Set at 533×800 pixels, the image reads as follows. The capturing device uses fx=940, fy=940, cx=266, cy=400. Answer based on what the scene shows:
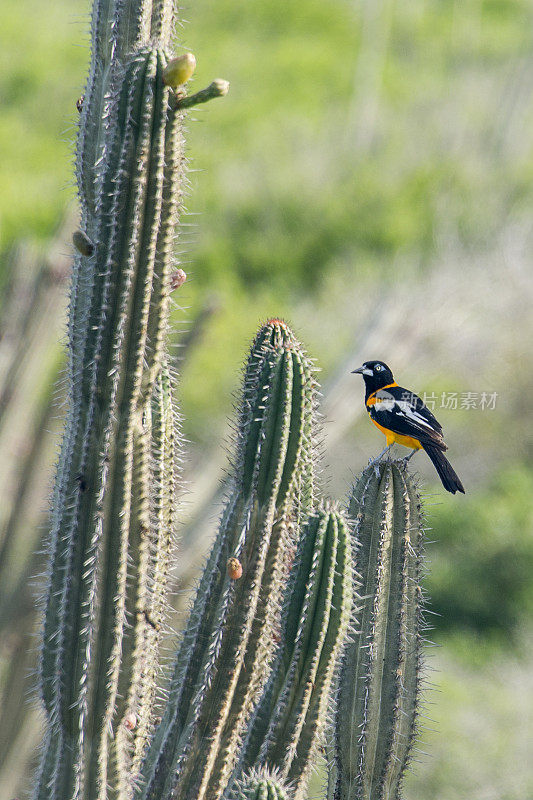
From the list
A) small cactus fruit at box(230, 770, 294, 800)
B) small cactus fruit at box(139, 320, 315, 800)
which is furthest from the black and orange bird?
small cactus fruit at box(230, 770, 294, 800)

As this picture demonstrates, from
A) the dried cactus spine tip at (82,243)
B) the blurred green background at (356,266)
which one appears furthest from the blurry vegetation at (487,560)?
the dried cactus spine tip at (82,243)

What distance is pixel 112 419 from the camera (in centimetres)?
179

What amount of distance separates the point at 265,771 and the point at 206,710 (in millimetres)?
310

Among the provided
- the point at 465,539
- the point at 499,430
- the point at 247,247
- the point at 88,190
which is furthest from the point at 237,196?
the point at 88,190

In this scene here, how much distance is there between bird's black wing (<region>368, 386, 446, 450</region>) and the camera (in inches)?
75.9

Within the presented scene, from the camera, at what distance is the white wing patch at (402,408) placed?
1.94 m

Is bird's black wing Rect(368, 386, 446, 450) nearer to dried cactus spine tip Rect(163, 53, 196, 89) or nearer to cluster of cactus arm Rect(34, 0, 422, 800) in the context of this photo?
cluster of cactus arm Rect(34, 0, 422, 800)

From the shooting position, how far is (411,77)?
576 inches

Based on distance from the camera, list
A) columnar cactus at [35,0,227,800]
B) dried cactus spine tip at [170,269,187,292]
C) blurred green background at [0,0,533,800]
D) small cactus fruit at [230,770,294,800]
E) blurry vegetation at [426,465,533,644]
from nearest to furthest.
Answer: small cactus fruit at [230,770,294,800] → columnar cactus at [35,0,227,800] → dried cactus spine tip at [170,269,187,292] → blurred green background at [0,0,533,800] → blurry vegetation at [426,465,533,644]

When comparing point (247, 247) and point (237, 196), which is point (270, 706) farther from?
point (237, 196)

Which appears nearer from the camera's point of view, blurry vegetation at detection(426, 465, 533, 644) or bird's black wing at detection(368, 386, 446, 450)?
bird's black wing at detection(368, 386, 446, 450)

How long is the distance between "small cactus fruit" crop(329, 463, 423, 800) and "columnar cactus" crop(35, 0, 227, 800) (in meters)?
0.42

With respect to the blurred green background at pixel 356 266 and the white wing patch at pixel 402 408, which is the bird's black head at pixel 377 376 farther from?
the blurred green background at pixel 356 266

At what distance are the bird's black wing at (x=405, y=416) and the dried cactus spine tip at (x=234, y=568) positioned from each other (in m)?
0.42
